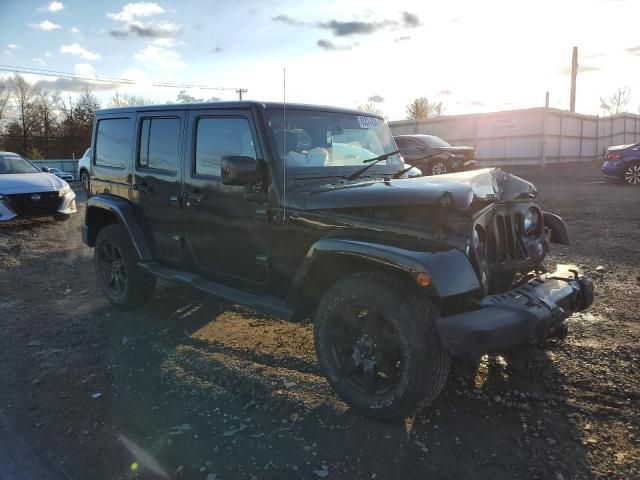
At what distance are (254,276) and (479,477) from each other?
79.7 inches

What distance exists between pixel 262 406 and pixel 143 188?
2.50 m

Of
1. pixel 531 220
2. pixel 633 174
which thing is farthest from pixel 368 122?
pixel 633 174

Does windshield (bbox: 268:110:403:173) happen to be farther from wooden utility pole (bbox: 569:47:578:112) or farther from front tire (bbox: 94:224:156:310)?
wooden utility pole (bbox: 569:47:578:112)

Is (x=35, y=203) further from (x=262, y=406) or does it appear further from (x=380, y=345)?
(x=380, y=345)

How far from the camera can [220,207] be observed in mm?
3861

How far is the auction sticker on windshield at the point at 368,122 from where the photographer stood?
426 centimetres

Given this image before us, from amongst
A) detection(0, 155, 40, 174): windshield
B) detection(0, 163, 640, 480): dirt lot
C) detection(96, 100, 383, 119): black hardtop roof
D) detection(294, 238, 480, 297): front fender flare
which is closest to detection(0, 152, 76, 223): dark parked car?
detection(0, 155, 40, 174): windshield

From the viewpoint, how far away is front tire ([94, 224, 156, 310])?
16.1 ft

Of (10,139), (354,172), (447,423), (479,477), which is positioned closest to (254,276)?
(354,172)

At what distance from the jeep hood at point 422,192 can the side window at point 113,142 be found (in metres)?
2.35

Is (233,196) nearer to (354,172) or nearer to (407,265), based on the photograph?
(354,172)

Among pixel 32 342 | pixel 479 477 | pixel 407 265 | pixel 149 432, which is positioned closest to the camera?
pixel 479 477

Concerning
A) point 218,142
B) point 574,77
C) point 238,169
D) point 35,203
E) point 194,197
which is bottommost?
point 35,203

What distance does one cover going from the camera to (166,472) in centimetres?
256
